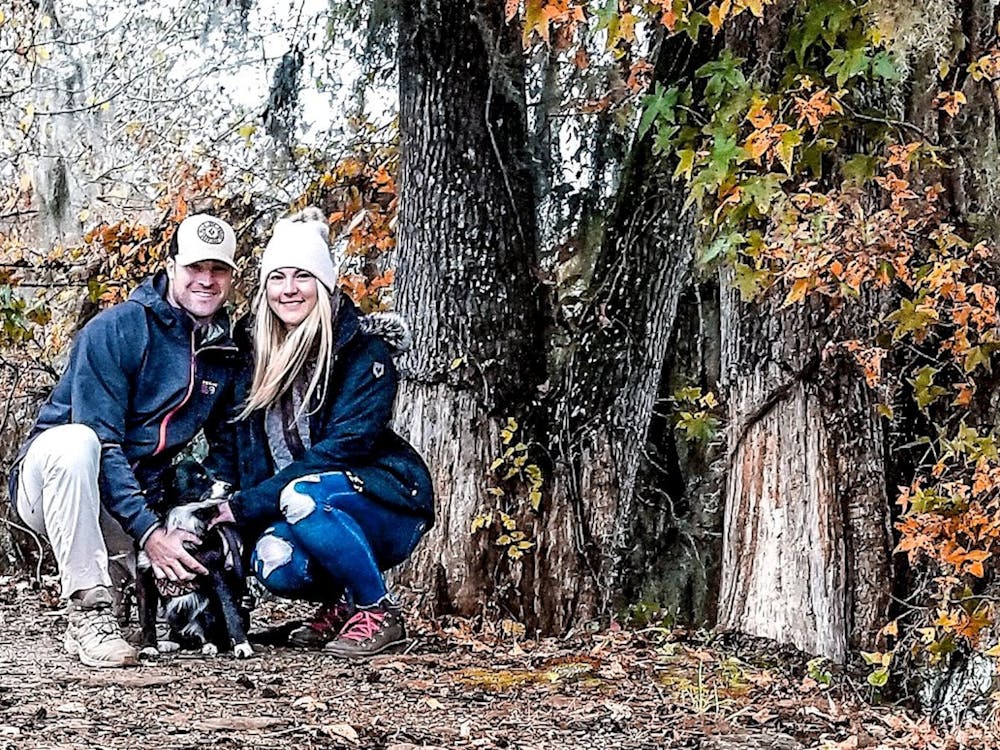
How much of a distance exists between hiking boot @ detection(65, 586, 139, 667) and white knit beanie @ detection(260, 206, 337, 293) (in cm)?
122

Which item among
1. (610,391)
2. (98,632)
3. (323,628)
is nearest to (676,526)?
(610,391)

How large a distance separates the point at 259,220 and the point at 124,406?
10.6 ft

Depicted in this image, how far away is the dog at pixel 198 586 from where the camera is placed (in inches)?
166

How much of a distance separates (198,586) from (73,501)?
1.81 feet

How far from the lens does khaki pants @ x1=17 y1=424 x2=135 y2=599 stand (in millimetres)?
3988

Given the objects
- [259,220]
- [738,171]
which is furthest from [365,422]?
[259,220]

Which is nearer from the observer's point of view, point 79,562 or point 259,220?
point 79,562

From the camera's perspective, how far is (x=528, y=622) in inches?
212

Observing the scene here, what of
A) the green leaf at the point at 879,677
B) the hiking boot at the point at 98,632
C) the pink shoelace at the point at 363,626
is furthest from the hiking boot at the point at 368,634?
the green leaf at the point at 879,677

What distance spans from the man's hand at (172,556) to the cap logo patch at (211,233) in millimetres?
997

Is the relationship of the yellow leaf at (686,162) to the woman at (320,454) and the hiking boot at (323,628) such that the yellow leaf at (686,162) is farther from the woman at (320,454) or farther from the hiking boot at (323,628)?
the hiking boot at (323,628)

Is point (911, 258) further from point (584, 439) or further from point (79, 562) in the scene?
point (79, 562)

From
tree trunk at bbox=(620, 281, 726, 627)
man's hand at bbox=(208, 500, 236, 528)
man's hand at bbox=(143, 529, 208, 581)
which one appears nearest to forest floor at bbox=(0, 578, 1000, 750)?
man's hand at bbox=(143, 529, 208, 581)

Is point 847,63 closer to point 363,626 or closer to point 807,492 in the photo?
Answer: point 807,492
